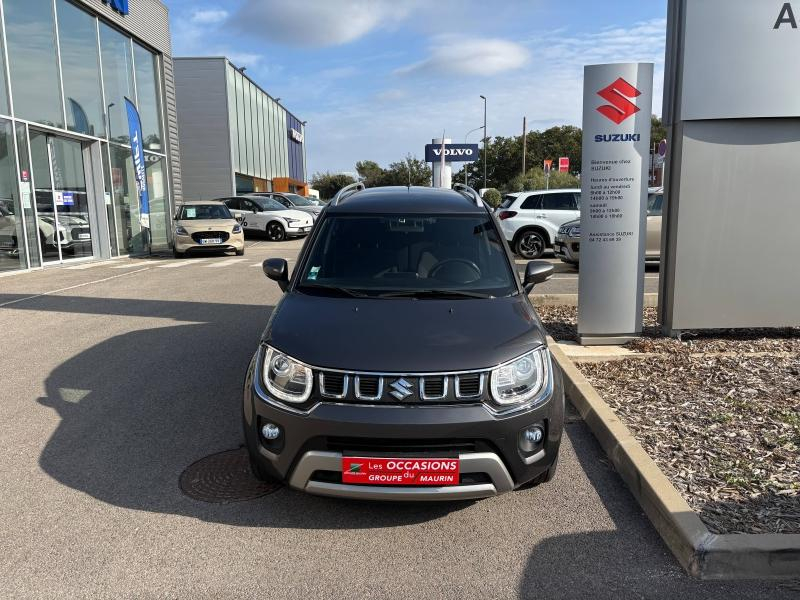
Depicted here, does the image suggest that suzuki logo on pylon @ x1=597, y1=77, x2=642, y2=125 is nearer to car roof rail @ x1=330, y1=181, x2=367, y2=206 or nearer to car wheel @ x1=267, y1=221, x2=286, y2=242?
car roof rail @ x1=330, y1=181, x2=367, y2=206

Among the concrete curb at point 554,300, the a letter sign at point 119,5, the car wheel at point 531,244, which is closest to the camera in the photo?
the concrete curb at point 554,300

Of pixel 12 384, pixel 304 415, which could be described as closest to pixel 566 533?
pixel 304 415

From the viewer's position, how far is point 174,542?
→ 317 cm

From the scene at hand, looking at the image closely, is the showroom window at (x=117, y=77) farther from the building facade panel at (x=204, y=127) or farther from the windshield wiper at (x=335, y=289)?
the building facade panel at (x=204, y=127)

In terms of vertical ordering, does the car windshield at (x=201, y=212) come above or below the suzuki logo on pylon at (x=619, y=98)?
below

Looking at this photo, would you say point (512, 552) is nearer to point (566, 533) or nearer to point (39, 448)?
point (566, 533)

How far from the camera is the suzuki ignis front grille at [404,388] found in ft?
10.1

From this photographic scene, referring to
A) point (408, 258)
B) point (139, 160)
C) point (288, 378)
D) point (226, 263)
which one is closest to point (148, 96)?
point (139, 160)

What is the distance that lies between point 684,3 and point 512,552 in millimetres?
5361

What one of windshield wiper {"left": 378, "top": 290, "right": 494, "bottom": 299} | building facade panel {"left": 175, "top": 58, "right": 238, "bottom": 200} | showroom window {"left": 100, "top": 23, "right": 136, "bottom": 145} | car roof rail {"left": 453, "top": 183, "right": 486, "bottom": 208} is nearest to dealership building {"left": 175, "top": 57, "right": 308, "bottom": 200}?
building facade panel {"left": 175, "top": 58, "right": 238, "bottom": 200}

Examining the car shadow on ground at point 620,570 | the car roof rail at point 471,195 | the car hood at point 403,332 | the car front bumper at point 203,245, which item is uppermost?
the car roof rail at point 471,195

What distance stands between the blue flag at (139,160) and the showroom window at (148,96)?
29.7 inches

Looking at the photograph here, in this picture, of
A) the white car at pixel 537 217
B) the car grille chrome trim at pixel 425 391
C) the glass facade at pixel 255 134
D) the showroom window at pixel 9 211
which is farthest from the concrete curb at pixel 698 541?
the glass facade at pixel 255 134

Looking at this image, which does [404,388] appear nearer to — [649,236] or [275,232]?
[649,236]
